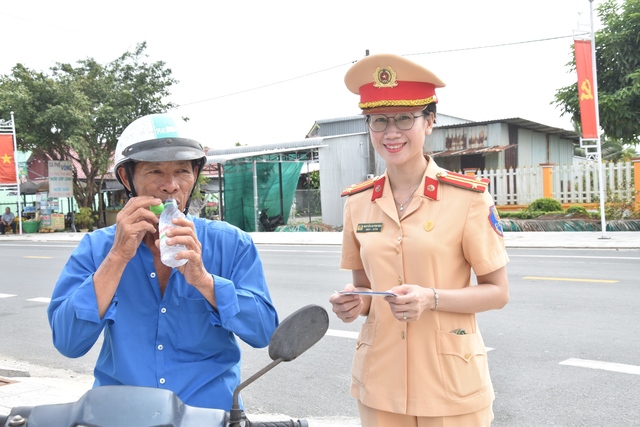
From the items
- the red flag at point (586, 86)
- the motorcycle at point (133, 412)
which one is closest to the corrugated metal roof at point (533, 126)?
the red flag at point (586, 86)

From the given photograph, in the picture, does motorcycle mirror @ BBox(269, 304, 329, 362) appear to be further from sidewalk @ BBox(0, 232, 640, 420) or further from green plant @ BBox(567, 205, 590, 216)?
green plant @ BBox(567, 205, 590, 216)

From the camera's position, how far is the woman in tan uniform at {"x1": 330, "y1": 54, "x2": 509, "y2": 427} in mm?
2201

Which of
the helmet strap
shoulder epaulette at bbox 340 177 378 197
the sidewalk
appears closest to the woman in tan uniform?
shoulder epaulette at bbox 340 177 378 197

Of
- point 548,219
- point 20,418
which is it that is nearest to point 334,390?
point 20,418

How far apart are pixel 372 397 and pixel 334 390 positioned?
3.36 metres

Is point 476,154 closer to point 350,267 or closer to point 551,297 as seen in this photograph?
point 551,297

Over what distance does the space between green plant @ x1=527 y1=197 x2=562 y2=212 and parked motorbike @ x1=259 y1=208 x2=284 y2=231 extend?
10.7m

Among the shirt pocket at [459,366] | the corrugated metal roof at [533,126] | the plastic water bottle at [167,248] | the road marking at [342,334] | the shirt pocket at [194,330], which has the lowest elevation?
the road marking at [342,334]

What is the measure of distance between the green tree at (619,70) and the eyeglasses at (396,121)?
21879 millimetres

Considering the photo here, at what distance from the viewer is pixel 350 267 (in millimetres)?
2607

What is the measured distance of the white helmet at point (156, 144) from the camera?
2.13 metres

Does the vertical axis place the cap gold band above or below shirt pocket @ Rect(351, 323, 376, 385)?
above

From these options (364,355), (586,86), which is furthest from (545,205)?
(364,355)

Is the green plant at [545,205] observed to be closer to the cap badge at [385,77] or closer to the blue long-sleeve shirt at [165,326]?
the cap badge at [385,77]
